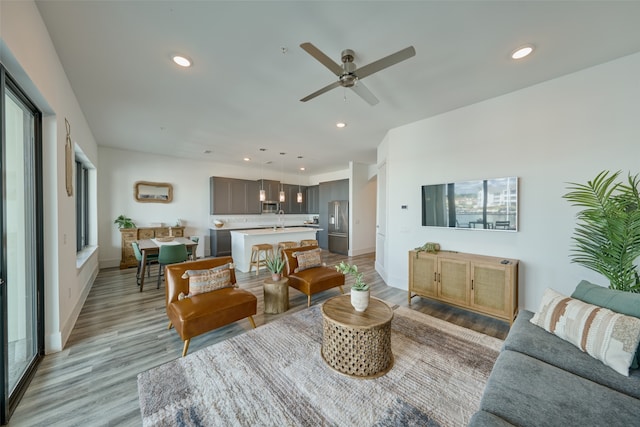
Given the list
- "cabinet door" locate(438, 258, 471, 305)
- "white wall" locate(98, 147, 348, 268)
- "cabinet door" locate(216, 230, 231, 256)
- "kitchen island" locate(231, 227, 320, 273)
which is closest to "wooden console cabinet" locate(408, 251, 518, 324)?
"cabinet door" locate(438, 258, 471, 305)

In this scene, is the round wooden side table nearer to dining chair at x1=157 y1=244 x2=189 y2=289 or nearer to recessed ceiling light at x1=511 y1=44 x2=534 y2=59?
dining chair at x1=157 y1=244 x2=189 y2=289

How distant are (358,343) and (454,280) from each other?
2007 millimetres

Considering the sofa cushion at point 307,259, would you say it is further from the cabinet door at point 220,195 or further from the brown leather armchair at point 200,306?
the cabinet door at point 220,195

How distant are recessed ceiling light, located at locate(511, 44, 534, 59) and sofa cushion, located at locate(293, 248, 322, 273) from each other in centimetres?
351

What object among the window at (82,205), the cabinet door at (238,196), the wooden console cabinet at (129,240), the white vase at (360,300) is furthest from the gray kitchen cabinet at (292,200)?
the white vase at (360,300)

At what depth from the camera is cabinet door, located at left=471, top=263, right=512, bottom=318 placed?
2.83m

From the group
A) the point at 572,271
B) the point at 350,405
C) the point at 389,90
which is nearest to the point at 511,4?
the point at 389,90

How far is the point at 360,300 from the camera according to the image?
216cm

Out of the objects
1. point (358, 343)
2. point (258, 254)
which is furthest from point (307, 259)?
point (358, 343)

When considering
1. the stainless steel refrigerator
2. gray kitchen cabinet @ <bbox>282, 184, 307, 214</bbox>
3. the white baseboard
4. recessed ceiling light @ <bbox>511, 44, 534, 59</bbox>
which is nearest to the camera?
recessed ceiling light @ <bbox>511, 44, 534, 59</bbox>

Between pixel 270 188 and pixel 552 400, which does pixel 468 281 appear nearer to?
pixel 552 400

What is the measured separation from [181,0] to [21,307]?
283 centimetres

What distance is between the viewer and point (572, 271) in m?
2.71

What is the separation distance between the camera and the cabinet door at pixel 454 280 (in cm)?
315
